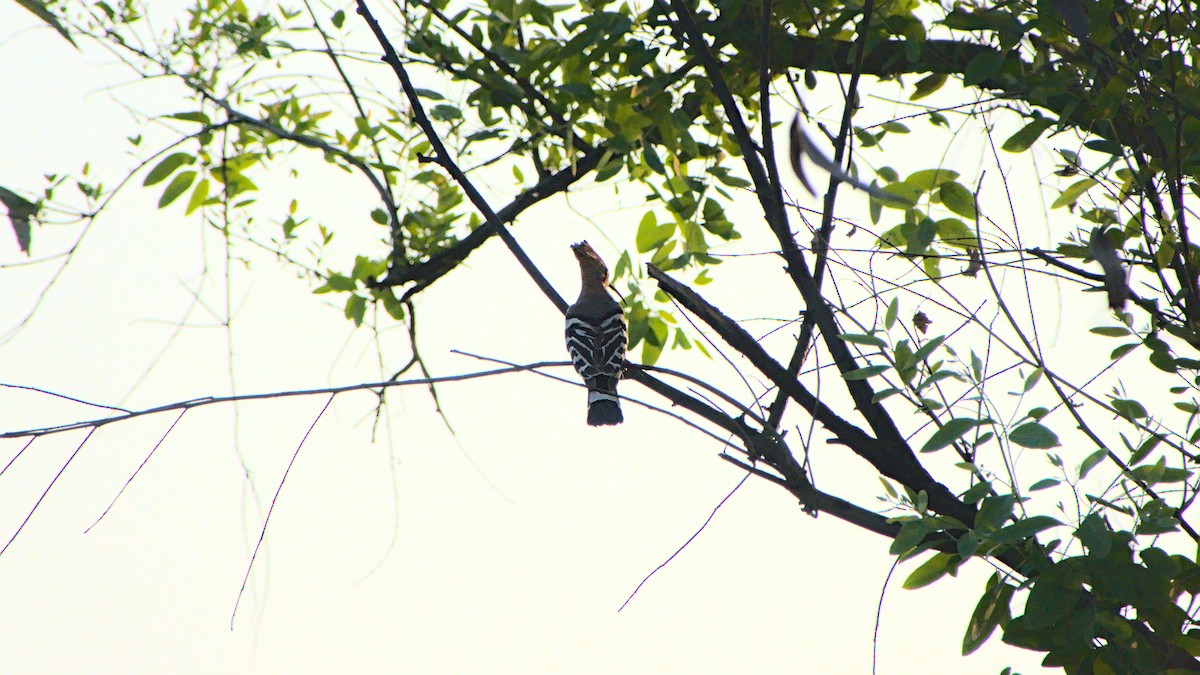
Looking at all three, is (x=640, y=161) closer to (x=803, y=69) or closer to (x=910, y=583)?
(x=803, y=69)

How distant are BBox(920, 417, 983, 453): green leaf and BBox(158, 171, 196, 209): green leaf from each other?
8.27 feet

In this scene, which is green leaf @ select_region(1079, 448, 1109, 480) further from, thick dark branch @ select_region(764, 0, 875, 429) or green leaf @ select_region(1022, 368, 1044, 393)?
thick dark branch @ select_region(764, 0, 875, 429)

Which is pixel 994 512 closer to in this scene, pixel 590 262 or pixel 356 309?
pixel 356 309

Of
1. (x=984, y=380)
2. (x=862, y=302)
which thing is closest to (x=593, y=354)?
(x=862, y=302)

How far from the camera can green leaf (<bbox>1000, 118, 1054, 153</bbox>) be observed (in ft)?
11.1

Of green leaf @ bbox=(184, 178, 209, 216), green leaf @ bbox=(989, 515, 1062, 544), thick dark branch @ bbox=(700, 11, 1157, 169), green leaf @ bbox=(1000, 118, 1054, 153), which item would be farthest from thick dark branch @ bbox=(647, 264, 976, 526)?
green leaf @ bbox=(184, 178, 209, 216)

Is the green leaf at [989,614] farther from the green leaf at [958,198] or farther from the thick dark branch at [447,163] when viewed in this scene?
the thick dark branch at [447,163]

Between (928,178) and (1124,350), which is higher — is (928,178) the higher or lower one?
Answer: the higher one

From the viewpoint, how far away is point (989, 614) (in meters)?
2.91

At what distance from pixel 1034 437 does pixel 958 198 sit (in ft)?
3.06

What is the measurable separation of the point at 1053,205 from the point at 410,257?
2.32 metres

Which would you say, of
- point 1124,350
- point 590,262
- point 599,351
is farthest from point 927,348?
point 590,262

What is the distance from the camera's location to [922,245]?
3100 millimetres

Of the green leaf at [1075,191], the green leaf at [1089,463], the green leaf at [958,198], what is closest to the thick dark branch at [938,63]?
the green leaf at [1075,191]
